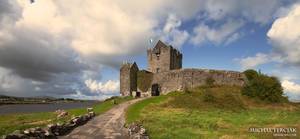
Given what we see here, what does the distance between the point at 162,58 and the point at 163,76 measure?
7.60 m

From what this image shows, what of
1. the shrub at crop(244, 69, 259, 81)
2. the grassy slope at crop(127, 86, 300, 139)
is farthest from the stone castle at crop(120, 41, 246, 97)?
the grassy slope at crop(127, 86, 300, 139)

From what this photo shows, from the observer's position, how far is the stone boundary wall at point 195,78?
77.0 metres

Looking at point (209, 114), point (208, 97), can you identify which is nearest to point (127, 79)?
point (208, 97)

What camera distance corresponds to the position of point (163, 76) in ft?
264

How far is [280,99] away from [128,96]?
33450 mm

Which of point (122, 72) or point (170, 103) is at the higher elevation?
point (122, 72)

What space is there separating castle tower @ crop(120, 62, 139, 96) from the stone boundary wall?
753 cm

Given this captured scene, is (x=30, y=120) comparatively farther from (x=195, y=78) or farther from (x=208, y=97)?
(x=195, y=78)

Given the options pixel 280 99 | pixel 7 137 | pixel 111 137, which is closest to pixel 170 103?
pixel 280 99

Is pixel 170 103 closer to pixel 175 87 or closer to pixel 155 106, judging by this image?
pixel 155 106

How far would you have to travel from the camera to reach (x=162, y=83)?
3159 inches

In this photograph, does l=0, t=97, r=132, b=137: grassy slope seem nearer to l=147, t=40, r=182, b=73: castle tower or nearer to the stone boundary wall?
the stone boundary wall

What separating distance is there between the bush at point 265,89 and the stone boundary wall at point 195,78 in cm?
633

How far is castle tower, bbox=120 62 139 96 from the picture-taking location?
81312mm
